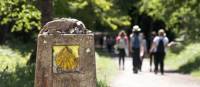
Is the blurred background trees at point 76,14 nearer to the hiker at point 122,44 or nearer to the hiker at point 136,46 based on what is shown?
the hiker at point 122,44

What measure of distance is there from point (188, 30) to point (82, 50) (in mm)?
26413

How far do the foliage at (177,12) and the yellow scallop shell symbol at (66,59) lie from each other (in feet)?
Answer: 68.4

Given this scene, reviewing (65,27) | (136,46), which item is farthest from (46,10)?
(65,27)

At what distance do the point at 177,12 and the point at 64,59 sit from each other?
2294 centimetres

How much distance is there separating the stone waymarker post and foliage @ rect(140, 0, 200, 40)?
2078cm

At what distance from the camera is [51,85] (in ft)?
38.1

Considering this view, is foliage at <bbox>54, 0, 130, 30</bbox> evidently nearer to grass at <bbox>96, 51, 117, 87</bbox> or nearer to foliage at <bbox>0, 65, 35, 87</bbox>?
grass at <bbox>96, 51, 117, 87</bbox>

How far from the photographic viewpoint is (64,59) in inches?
457

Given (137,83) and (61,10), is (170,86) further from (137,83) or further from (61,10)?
(61,10)

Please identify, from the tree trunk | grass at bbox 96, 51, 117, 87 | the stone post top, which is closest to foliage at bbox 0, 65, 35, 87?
grass at bbox 96, 51, 117, 87

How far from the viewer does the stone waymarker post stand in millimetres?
11500

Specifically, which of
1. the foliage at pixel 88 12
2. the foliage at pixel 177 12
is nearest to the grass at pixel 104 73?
the foliage at pixel 177 12

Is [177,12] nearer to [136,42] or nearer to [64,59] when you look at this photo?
[136,42]

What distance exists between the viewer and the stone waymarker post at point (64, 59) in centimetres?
1150
